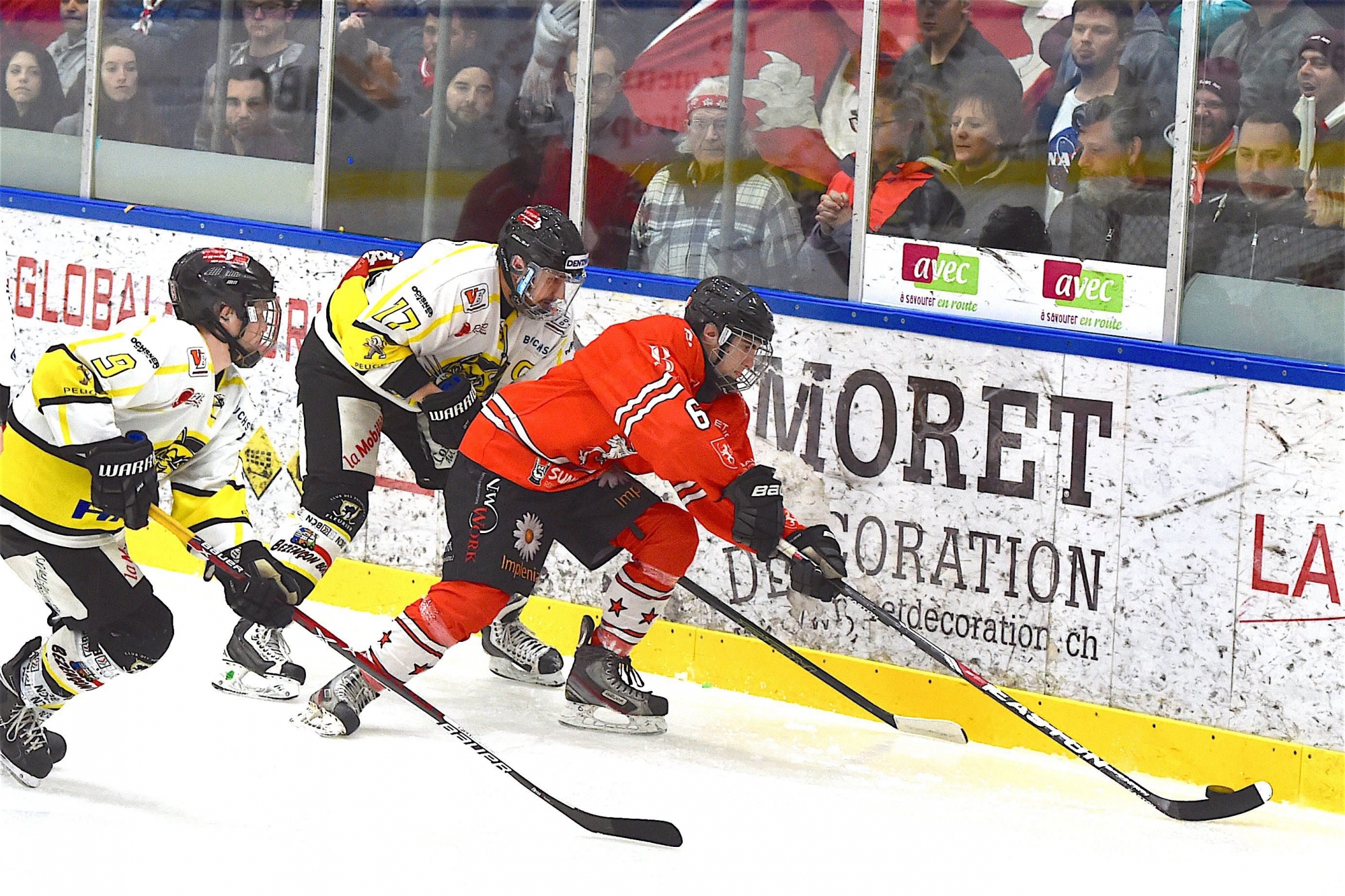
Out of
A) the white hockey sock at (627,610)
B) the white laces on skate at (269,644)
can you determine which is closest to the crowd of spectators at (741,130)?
the white hockey sock at (627,610)

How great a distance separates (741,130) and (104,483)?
87.8 inches

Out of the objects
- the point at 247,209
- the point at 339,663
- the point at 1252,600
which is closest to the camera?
the point at 1252,600

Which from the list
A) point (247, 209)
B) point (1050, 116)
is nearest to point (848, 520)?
point (1050, 116)

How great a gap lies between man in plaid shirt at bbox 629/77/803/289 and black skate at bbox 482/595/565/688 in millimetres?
1100

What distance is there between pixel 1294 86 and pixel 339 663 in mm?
2867

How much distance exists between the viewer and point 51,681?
11.4 ft

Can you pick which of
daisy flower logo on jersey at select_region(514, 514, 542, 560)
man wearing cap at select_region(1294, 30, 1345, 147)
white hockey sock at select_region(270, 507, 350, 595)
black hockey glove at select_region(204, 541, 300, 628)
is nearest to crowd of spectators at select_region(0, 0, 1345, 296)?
man wearing cap at select_region(1294, 30, 1345, 147)

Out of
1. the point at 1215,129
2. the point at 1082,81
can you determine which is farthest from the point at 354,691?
the point at 1215,129

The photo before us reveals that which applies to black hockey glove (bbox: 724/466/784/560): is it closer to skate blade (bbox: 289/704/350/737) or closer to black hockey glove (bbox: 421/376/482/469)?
black hockey glove (bbox: 421/376/482/469)

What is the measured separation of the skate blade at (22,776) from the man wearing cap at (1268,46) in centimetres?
308

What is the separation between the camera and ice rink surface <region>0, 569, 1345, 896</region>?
327 centimetres

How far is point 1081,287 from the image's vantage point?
4.21 m

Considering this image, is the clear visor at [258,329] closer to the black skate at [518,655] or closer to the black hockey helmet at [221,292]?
the black hockey helmet at [221,292]

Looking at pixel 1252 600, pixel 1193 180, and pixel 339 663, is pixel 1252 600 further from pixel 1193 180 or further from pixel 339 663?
A: pixel 339 663
